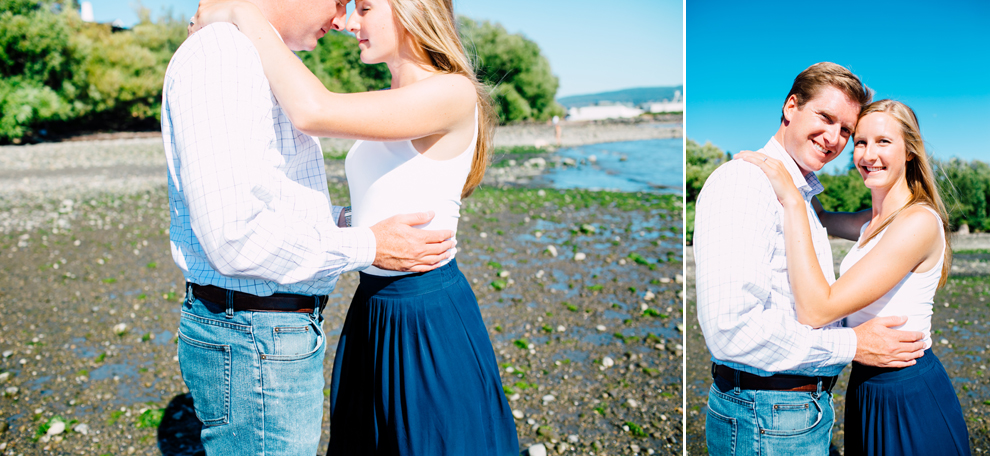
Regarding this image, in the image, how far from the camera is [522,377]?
4953mm

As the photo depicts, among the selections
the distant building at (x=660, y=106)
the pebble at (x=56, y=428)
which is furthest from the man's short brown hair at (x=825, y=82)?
the distant building at (x=660, y=106)

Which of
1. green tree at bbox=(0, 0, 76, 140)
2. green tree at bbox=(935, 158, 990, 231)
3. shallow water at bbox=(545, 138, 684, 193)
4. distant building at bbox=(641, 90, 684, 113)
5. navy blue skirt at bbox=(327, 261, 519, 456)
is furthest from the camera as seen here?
distant building at bbox=(641, 90, 684, 113)

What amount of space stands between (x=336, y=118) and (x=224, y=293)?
26.5 inches

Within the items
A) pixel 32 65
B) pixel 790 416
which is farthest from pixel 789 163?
pixel 32 65

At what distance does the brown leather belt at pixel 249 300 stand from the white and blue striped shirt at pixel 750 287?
1.39m

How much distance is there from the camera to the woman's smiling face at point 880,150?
2.27 meters

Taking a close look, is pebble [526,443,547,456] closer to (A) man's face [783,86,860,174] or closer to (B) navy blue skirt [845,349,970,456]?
(B) navy blue skirt [845,349,970,456]

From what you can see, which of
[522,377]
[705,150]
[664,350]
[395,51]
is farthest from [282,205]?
[664,350]

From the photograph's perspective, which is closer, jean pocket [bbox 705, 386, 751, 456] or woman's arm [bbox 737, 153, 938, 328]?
woman's arm [bbox 737, 153, 938, 328]

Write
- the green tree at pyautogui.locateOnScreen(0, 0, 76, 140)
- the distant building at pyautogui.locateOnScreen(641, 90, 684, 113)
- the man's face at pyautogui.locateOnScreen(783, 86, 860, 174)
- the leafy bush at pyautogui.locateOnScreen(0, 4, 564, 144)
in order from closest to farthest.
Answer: the man's face at pyautogui.locateOnScreen(783, 86, 860, 174) → the green tree at pyautogui.locateOnScreen(0, 0, 76, 140) → the leafy bush at pyautogui.locateOnScreen(0, 4, 564, 144) → the distant building at pyautogui.locateOnScreen(641, 90, 684, 113)

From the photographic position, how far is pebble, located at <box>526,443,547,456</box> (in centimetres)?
377

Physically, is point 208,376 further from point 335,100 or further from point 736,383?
point 736,383

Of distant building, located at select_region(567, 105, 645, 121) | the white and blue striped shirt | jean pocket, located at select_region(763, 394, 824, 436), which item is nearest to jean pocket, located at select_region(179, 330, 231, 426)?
the white and blue striped shirt

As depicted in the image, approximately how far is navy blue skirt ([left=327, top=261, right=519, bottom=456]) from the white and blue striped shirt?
862mm
